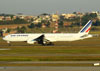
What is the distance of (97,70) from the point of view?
33.4m

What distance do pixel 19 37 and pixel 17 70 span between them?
51963mm

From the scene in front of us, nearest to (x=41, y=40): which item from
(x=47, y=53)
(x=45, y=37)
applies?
(x=45, y=37)

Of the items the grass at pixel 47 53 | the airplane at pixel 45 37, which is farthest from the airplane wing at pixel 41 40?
the grass at pixel 47 53

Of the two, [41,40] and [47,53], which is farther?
[41,40]

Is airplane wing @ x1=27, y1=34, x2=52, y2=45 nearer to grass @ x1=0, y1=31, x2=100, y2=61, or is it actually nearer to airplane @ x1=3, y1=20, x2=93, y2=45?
airplane @ x1=3, y1=20, x2=93, y2=45

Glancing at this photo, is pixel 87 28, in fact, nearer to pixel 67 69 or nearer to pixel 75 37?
pixel 75 37

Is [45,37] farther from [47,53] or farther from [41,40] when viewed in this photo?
Result: [47,53]

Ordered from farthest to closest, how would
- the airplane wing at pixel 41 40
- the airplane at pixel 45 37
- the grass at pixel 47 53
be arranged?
the airplane at pixel 45 37, the airplane wing at pixel 41 40, the grass at pixel 47 53

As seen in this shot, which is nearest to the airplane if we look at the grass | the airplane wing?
the airplane wing

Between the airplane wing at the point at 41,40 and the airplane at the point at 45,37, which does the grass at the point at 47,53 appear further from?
the airplane at the point at 45,37

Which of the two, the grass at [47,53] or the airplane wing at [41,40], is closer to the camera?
the grass at [47,53]

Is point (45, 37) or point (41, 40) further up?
point (45, 37)

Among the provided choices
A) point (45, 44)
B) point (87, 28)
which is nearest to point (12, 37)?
point (45, 44)

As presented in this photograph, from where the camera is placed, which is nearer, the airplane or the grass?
the grass
